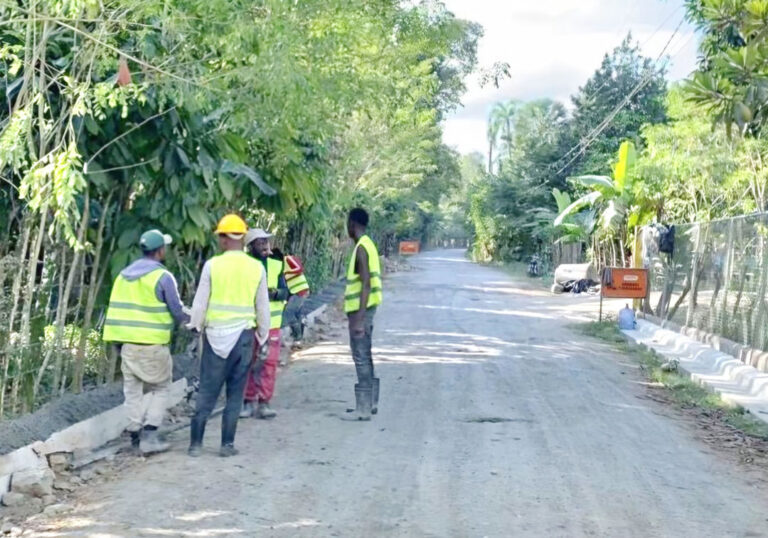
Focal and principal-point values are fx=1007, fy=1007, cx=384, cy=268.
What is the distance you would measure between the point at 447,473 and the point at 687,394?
601 cm

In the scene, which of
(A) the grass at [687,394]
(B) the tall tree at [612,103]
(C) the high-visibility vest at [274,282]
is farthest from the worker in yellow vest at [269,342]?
(B) the tall tree at [612,103]

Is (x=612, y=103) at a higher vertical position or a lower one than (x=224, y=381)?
higher

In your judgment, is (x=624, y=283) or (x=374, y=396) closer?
(x=374, y=396)

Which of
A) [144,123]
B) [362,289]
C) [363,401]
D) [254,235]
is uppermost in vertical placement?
[144,123]

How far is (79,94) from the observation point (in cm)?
706

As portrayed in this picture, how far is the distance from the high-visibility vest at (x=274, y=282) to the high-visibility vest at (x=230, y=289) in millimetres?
1886

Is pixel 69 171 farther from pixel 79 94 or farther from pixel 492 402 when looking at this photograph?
pixel 492 402

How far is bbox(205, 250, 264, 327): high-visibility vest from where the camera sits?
8.07 metres

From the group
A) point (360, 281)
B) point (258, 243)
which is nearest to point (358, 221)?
point (360, 281)

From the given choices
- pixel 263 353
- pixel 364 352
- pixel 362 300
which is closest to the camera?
pixel 263 353

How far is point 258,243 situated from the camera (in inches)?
388

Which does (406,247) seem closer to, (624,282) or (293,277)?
(624,282)

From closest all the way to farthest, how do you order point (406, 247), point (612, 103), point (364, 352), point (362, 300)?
1. point (362, 300)
2. point (364, 352)
3. point (612, 103)
4. point (406, 247)

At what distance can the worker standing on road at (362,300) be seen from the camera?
32.2ft
